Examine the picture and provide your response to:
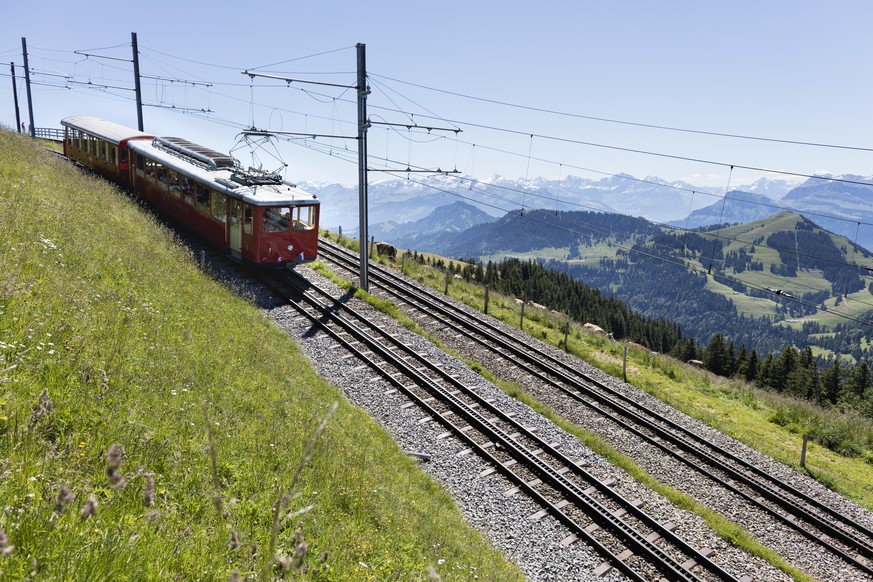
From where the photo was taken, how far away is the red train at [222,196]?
20656 mm

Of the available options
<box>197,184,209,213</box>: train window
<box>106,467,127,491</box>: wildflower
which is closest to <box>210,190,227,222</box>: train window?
<box>197,184,209,213</box>: train window

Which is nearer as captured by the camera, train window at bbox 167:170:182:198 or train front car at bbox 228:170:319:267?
train front car at bbox 228:170:319:267

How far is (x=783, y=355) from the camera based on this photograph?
123 feet

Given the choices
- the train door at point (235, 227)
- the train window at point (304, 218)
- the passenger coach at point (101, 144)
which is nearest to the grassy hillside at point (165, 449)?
the train door at point (235, 227)

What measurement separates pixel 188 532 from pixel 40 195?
532 inches

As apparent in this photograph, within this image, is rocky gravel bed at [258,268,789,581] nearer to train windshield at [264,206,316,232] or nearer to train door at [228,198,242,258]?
train windshield at [264,206,316,232]

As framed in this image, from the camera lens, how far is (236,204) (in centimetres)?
2070

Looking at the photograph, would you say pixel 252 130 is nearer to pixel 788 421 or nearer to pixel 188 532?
pixel 188 532

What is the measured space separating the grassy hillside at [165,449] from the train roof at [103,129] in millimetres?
14613

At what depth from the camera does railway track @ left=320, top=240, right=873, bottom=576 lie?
12.1m

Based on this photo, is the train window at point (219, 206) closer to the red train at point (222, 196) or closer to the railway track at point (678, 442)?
the red train at point (222, 196)

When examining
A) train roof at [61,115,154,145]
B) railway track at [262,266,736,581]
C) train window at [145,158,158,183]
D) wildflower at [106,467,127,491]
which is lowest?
railway track at [262,266,736,581]

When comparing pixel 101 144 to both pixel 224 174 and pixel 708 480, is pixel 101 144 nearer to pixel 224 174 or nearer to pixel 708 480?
pixel 224 174

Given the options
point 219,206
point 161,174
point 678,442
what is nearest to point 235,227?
point 219,206
